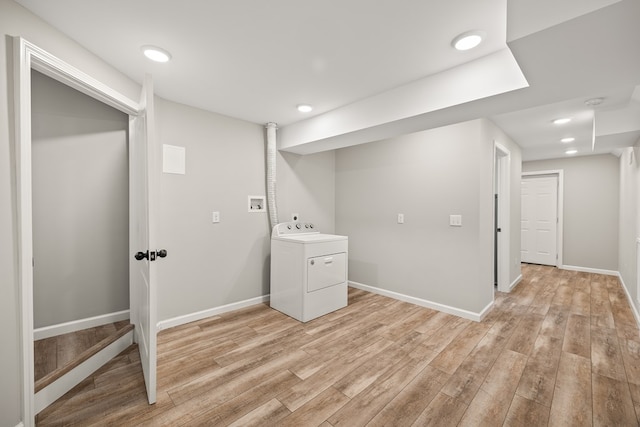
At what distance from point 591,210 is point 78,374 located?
7538 mm

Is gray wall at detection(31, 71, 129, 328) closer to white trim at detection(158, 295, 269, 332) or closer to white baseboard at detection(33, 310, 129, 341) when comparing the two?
white baseboard at detection(33, 310, 129, 341)

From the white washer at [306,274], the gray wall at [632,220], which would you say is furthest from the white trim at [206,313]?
the gray wall at [632,220]

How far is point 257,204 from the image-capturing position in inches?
136

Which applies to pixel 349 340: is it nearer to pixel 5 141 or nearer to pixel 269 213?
pixel 269 213

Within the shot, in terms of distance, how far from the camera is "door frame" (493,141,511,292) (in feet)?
12.5

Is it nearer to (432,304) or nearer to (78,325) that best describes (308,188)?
(432,304)

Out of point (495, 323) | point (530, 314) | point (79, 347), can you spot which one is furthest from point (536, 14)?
point (79, 347)

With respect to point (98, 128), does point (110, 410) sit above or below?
below

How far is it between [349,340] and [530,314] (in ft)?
7.29

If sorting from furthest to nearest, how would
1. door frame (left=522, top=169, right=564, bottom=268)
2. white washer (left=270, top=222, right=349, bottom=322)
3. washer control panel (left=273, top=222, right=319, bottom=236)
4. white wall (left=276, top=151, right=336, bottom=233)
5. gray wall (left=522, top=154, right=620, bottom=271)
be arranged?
1. door frame (left=522, top=169, right=564, bottom=268)
2. gray wall (left=522, top=154, right=620, bottom=271)
3. white wall (left=276, top=151, right=336, bottom=233)
4. washer control panel (left=273, top=222, right=319, bottom=236)
5. white washer (left=270, top=222, right=349, bottom=322)

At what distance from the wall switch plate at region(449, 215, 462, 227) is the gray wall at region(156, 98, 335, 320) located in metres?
1.99

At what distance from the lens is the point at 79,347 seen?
2.15 meters

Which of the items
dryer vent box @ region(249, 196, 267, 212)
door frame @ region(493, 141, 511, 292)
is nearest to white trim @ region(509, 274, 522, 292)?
door frame @ region(493, 141, 511, 292)

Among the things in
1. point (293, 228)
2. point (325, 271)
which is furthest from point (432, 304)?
point (293, 228)
